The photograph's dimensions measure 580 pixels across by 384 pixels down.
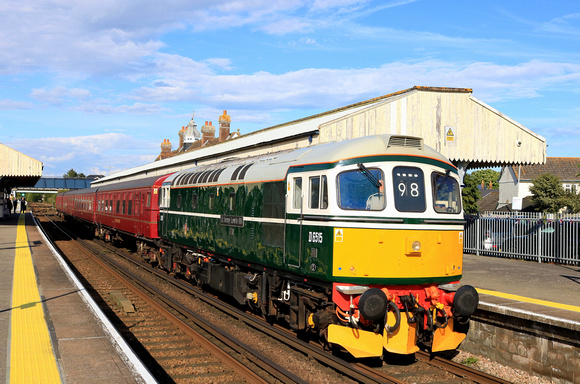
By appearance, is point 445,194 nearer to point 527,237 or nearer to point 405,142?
point 405,142

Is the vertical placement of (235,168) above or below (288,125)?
below

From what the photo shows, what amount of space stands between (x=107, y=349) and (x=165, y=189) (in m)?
11.0

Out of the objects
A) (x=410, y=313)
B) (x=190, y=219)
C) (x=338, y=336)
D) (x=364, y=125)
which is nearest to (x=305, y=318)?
(x=338, y=336)

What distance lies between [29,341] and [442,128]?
49.0ft

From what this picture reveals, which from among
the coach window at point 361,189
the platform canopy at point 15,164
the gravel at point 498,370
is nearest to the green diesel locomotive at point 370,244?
the coach window at point 361,189

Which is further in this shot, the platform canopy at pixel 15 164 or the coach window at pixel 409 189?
the platform canopy at pixel 15 164

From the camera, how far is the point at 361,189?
27.6 feet

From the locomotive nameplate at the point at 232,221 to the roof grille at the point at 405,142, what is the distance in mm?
4347

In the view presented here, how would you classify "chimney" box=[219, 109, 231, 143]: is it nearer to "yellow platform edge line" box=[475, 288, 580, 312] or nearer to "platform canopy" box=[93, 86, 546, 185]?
"platform canopy" box=[93, 86, 546, 185]

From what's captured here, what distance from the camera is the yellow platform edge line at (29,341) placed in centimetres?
675

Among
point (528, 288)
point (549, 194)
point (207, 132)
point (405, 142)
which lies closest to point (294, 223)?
point (405, 142)

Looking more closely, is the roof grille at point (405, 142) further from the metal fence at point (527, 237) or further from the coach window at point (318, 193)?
the metal fence at point (527, 237)

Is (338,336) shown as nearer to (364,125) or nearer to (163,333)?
(163,333)

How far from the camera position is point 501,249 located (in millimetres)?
19797
